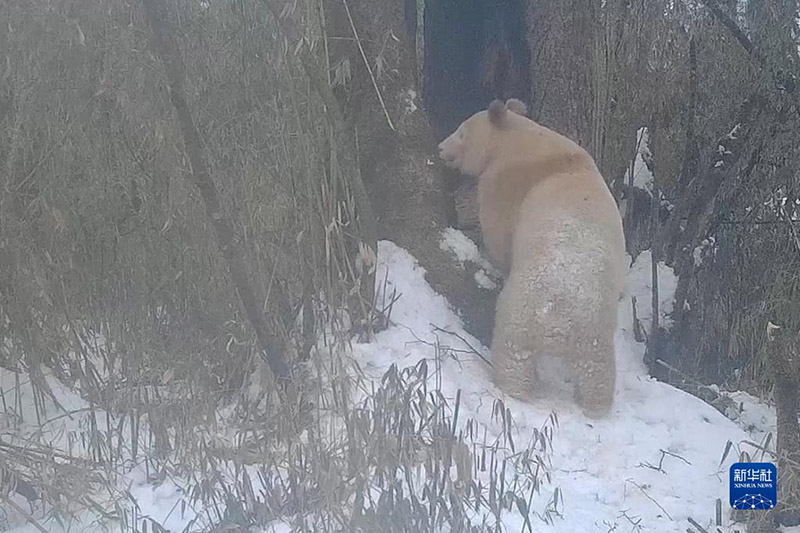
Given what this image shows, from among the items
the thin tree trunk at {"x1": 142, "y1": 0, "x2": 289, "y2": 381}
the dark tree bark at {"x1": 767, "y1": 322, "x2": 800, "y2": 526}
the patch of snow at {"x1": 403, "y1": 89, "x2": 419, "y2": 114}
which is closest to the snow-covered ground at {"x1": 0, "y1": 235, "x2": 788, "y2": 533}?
the dark tree bark at {"x1": 767, "y1": 322, "x2": 800, "y2": 526}

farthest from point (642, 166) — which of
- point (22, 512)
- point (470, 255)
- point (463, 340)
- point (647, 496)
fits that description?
point (22, 512)

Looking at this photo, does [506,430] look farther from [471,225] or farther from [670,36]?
[670,36]

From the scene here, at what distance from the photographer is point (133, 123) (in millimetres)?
3967

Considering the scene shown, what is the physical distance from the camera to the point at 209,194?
12.1 feet

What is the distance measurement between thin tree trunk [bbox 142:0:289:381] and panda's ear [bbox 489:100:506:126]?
160 centimetres

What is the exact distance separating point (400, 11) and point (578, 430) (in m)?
2.02

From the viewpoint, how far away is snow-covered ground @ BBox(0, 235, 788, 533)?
3.31 metres

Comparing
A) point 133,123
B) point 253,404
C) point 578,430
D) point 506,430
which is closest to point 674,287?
point 578,430

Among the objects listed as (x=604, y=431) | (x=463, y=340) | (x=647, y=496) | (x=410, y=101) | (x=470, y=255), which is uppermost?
(x=410, y=101)

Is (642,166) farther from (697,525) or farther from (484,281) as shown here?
(697,525)
